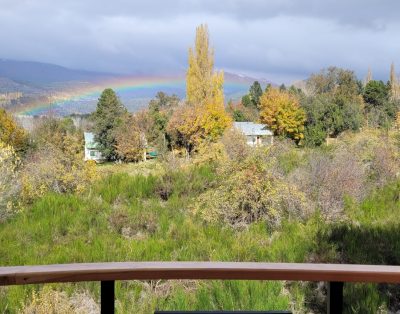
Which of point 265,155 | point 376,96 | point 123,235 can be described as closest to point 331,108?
point 376,96

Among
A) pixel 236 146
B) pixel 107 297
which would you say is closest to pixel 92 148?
pixel 236 146

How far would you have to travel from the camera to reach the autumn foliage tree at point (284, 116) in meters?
37.8

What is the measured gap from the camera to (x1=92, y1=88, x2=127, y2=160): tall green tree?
3788cm

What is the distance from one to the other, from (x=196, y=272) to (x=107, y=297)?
31cm

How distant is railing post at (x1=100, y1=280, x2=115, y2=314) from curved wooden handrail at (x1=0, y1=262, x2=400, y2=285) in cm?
5

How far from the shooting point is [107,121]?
126 ft

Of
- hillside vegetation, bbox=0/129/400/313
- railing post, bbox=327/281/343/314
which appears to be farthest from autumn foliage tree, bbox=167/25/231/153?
railing post, bbox=327/281/343/314

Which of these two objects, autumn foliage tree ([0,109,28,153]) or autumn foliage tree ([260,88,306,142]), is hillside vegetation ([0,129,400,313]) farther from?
autumn foliage tree ([260,88,306,142])

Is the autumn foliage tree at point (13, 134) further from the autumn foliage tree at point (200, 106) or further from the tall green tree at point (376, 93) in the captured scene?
the tall green tree at point (376, 93)

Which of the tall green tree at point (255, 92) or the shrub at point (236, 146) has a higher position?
the tall green tree at point (255, 92)

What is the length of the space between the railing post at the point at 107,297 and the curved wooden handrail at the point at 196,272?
5cm

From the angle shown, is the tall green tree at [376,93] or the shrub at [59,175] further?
the tall green tree at [376,93]

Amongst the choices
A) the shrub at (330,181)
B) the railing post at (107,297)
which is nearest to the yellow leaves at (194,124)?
the shrub at (330,181)

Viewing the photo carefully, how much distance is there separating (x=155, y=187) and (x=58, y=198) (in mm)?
1808
